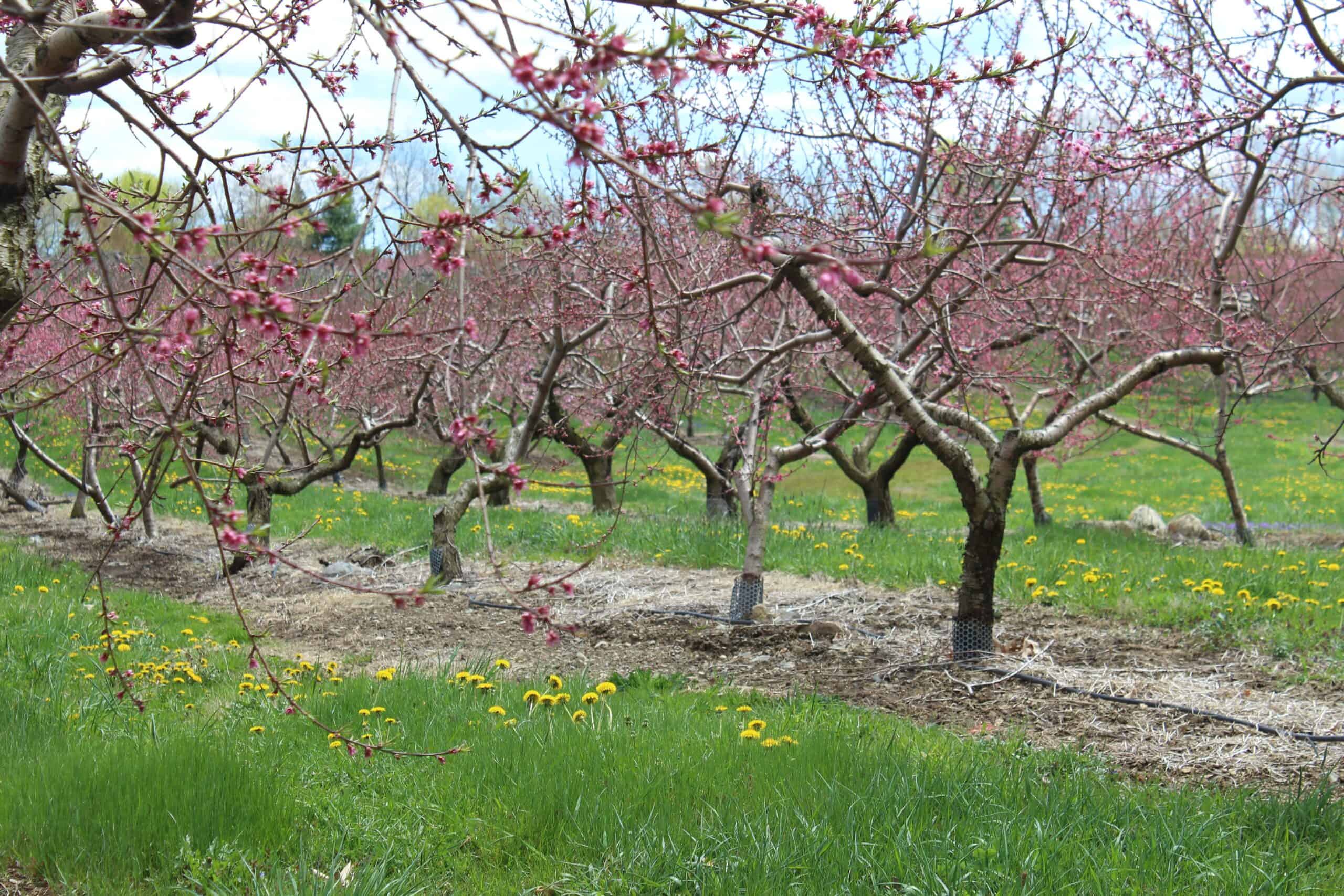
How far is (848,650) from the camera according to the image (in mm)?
6289

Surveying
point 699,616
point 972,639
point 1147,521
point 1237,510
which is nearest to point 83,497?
point 699,616

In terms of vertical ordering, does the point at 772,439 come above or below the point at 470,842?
above

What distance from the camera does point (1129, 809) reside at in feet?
10.9

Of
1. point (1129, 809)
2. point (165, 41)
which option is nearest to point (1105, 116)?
point (1129, 809)

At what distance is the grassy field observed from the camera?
6.80 metres

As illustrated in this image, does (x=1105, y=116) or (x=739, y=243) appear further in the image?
(x=1105, y=116)

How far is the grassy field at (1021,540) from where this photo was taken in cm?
680

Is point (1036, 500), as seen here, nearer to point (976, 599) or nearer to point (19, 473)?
point (976, 599)

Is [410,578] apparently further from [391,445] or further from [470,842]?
[391,445]

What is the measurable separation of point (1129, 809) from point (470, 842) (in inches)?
83.5

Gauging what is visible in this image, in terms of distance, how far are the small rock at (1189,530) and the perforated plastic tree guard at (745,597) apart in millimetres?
7212

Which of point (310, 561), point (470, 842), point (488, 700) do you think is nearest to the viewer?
point (470, 842)

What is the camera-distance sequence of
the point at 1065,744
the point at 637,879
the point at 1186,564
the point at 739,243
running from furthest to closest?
the point at 1186,564 < the point at 1065,744 < the point at 637,879 < the point at 739,243

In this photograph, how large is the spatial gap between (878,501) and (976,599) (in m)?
7.34
